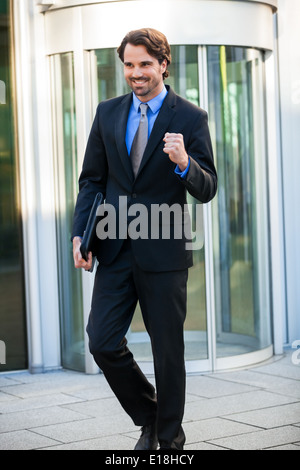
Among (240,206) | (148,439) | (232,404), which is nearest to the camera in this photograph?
(148,439)

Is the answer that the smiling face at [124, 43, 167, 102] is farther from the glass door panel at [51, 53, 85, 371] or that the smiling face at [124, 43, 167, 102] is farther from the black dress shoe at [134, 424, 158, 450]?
the glass door panel at [51, 53, 85, 371]

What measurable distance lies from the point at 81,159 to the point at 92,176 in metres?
2.13

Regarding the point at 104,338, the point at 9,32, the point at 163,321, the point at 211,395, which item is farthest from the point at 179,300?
the point at 9,32

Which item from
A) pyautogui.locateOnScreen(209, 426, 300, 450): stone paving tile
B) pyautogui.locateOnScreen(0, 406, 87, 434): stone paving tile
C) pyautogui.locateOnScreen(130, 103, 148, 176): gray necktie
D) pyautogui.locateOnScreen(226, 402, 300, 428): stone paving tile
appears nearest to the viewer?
pyautogui.locateOnScreen(130, 103, 148, 176): gray necktie

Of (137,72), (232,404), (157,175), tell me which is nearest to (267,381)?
(232,404)

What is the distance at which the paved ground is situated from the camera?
14.9ft

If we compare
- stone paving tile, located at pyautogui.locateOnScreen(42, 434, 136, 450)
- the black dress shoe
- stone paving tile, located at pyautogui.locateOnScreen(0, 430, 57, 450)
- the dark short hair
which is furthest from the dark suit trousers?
the dark short hair

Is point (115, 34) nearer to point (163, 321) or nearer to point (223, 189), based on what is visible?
point (223, 189)

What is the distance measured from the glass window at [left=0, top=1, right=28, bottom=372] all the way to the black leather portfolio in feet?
8.54

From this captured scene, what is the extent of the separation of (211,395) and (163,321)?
5.94 ft

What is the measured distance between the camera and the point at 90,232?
12.7ft

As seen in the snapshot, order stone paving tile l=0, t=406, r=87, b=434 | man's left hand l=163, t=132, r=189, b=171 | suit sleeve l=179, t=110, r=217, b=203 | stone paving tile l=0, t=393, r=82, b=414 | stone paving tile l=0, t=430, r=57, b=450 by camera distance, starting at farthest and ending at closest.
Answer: stone paving tile l=0, t=393, r=82, b=414 → stone paving tile l=0, t=406, r=87, b=434 → stone paving tile l=0, t=430, r=57, b=450 → suit sleeve l=179, t=110, r=217, b=203 → man's left hand l=163, t=132, r=189, b=171

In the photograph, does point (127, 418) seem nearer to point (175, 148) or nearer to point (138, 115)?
point (138, 115)

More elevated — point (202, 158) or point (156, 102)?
point (156, 102)
